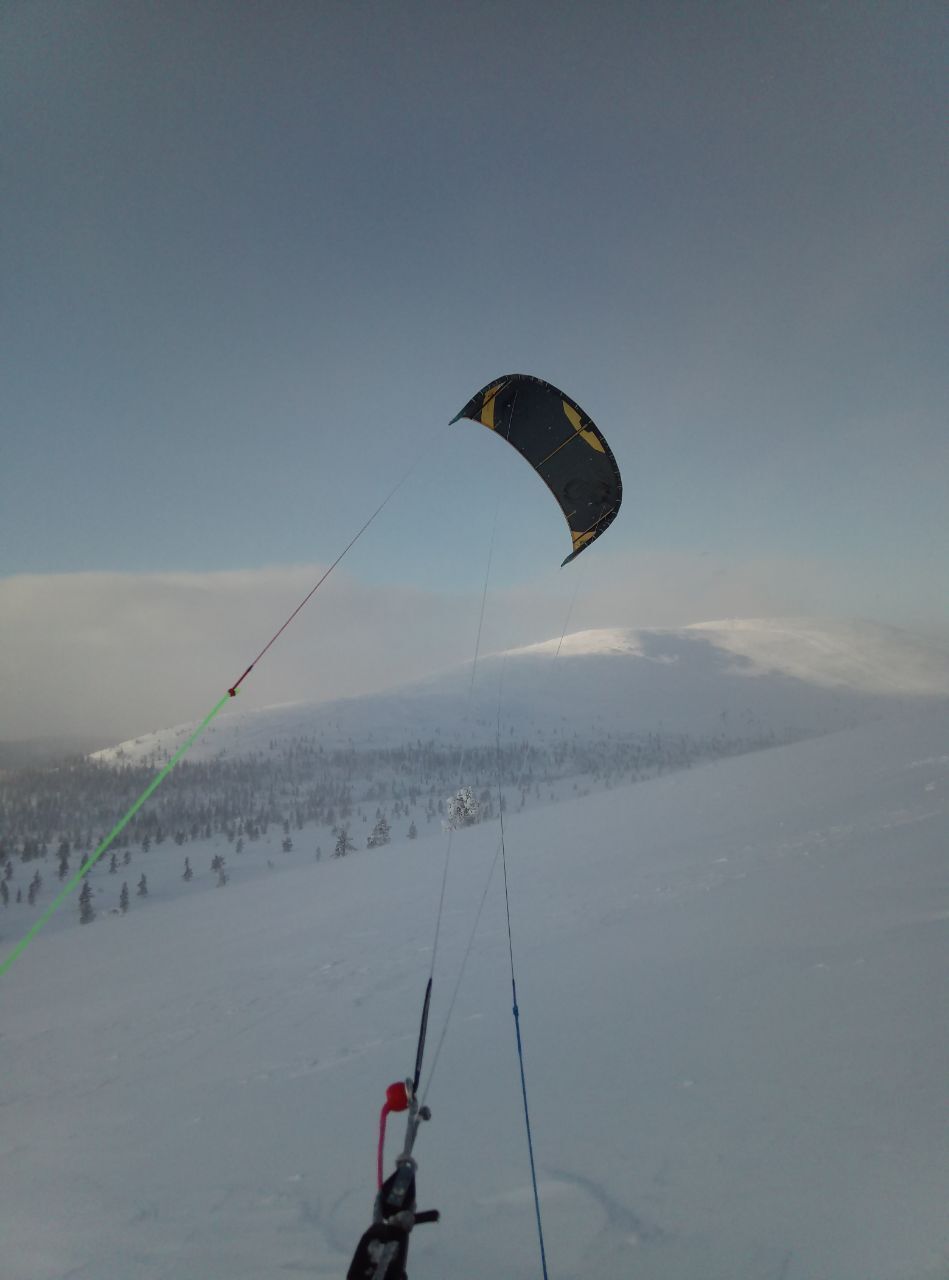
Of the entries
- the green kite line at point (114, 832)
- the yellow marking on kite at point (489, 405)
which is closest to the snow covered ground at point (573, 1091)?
the green kite line at point (114, 832)

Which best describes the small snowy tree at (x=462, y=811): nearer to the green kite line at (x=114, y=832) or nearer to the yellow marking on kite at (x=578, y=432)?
the yellow marking on kite at (x=578, y=432)

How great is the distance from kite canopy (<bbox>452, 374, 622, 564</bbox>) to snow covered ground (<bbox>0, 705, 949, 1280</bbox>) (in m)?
5.86

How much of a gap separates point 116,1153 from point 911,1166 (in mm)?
6768

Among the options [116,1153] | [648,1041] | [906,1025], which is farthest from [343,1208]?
[906,1025]

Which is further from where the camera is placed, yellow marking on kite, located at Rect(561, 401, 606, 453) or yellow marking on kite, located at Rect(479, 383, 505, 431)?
yellow marking on kite, located at Rect(561, 401, 606, 453)

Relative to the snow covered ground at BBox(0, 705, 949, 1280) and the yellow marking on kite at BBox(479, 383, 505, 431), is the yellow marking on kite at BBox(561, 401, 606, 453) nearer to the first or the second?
the yellow marking on kite at BBox(479, 383, 505, 431)

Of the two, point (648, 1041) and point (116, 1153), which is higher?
point (648, 1041)

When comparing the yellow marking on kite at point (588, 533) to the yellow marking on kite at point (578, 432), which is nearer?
the yellow marking on kite at point (578, 432)

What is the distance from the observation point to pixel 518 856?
17.0m

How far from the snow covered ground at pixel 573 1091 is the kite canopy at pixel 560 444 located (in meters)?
5.86

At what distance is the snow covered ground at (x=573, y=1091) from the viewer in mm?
3139

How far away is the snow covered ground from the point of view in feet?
10.3

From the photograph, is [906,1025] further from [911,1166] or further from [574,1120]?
[574,1120]

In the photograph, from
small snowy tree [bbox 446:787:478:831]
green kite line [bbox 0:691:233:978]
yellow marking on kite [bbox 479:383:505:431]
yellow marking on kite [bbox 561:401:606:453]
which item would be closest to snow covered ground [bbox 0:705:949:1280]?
green kite line [bbox 0:691:233:978]
